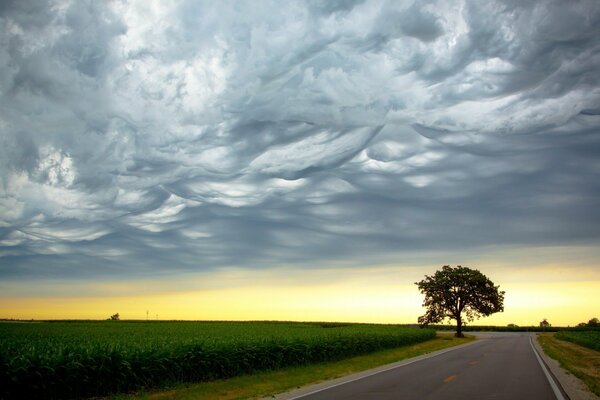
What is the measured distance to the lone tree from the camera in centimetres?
8450

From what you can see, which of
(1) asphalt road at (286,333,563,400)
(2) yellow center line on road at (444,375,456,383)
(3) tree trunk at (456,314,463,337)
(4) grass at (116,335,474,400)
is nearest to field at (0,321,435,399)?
(4) grass at (116,335,474,400)

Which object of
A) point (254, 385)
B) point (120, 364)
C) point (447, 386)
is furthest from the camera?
point (254, 385)

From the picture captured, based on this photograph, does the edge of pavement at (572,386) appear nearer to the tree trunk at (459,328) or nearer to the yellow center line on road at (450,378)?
the yellow center line on road at (450,378)

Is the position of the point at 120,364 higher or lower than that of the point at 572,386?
higher

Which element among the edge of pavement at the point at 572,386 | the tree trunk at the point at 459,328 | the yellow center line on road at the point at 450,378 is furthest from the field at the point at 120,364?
the tree trunk at the point at 459,328

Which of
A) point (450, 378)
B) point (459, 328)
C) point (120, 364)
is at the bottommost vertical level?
point (450, 378)

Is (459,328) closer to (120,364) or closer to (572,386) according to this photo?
(572,386)

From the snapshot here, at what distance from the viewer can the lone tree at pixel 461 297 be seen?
8450 centimetres

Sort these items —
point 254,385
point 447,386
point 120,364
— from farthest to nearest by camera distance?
point 254,385 → point 447,386 → point 120,364

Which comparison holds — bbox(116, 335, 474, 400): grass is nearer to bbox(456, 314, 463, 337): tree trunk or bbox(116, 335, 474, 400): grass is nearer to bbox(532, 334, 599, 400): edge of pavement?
bbox(532, 334, 599, 400): edge of pavement

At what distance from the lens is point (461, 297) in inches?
3364

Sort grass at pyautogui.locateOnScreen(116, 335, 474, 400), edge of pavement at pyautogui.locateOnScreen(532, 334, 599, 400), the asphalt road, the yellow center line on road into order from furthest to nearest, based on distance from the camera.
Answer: the yellow center line on road
grass at pyautogui.locateOnScreen(116, 335, 474, 400)
edge of pavement at pyautogui.locateOnScreen(532, 334, 599, 400)
the asphalt road

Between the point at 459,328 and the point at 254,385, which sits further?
the point at 459,328

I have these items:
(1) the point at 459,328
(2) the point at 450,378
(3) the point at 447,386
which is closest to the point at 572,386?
(2) the point at 450,378
